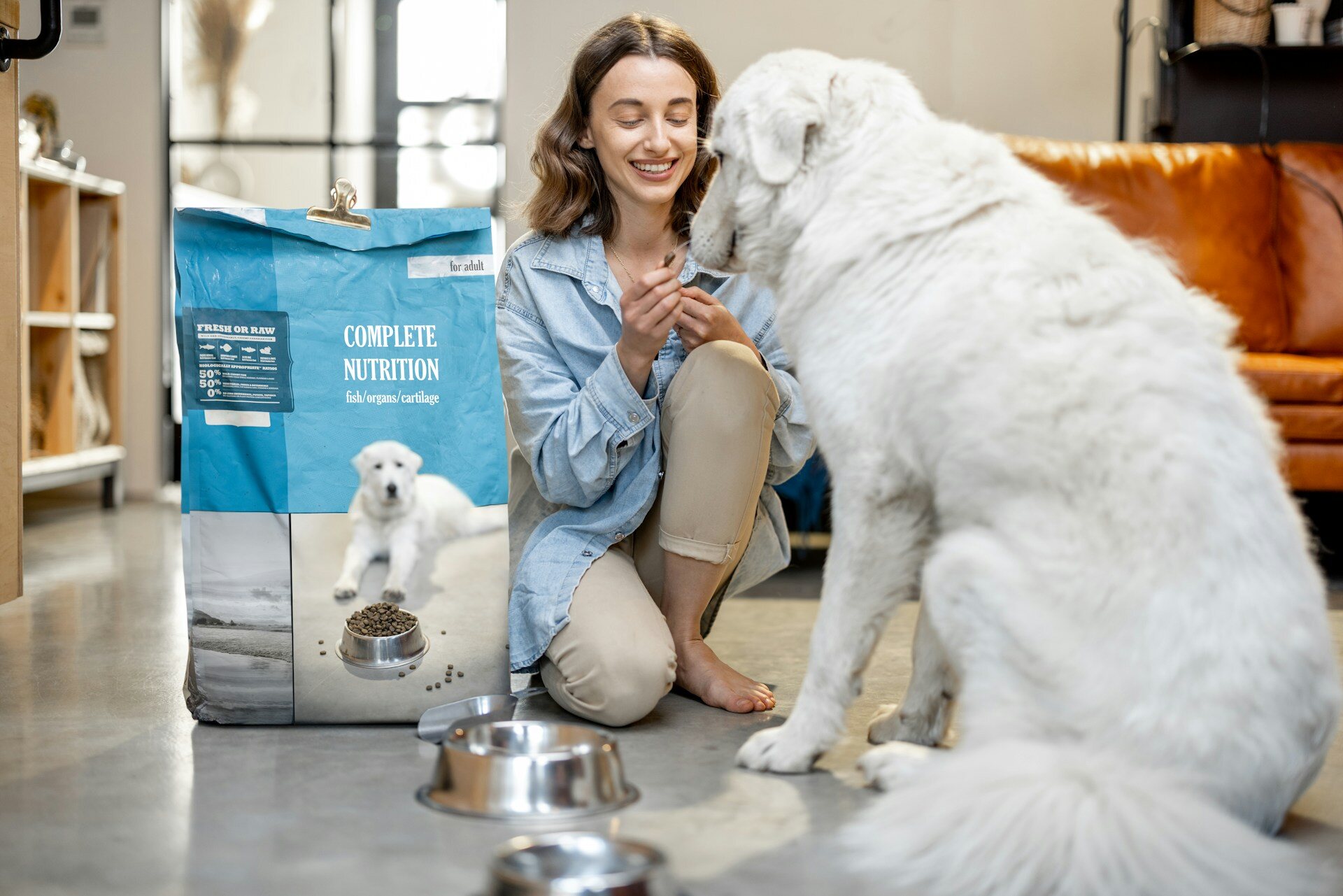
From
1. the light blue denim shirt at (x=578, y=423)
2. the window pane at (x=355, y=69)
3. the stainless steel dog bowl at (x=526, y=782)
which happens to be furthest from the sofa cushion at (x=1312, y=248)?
the window pane at (x=355, y=69)

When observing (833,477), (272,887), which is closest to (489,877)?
(272,887)

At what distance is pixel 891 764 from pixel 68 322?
394 centimetres

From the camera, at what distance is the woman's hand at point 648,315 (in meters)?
1.67

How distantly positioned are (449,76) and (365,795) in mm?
4471

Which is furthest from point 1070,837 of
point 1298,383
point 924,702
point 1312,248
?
point 1312,248

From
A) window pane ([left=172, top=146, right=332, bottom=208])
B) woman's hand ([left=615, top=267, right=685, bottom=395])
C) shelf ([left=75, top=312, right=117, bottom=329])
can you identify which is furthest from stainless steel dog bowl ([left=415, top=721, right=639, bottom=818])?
window pane ([left=172, top=146, right=332, bottom=208])

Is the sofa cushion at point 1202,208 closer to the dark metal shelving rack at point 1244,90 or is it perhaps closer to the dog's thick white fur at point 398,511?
the dark metal shelving rack at point 1244,90

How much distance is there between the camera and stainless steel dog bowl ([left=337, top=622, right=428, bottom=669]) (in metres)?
1.63

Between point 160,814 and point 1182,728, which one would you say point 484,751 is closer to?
point 160,814

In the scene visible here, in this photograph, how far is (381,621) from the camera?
1.63m

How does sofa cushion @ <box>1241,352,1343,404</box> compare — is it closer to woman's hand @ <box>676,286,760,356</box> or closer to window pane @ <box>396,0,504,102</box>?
woman's hand @ <box>676,286,760,356</box>

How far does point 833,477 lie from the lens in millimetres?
1421

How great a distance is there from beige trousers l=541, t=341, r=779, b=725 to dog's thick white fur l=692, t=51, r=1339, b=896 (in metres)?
0.29

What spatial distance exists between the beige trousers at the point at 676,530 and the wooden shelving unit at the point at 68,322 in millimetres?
2918
